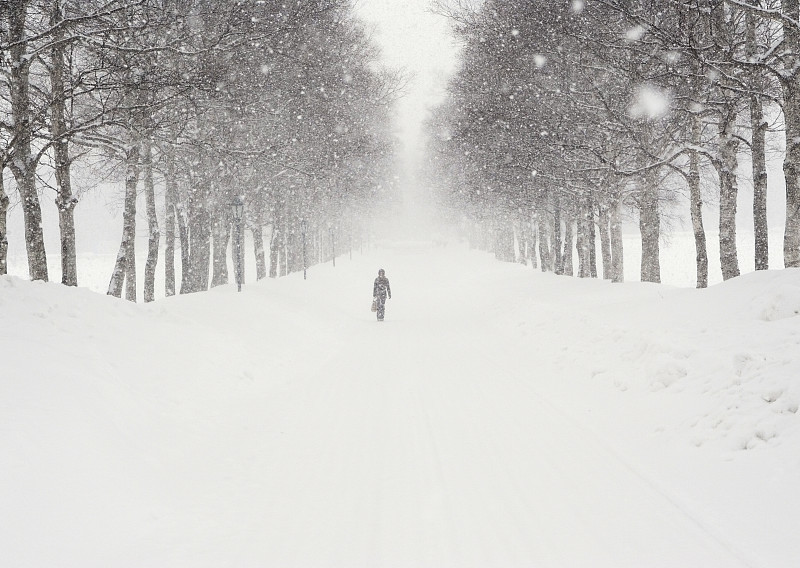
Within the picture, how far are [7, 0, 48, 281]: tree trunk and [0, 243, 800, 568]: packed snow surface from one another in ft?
5.99

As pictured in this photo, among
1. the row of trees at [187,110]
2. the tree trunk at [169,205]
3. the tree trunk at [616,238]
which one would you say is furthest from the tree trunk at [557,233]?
the tree trunk at [169,205]

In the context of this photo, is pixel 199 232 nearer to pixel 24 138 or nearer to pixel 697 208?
pixel 24 138

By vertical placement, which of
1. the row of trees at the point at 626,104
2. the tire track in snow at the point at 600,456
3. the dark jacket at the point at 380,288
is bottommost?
the tire track in snow at the point at 600,456

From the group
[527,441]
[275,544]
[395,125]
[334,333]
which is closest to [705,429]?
[527,441]

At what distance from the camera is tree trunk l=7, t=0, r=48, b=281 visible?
7.29m

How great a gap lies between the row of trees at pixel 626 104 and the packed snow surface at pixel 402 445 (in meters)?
3.39

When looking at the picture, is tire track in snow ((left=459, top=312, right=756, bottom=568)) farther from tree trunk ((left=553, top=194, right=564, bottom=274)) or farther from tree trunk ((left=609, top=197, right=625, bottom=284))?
tree trunk ((left=553, top=194, right=564, bottom=274))

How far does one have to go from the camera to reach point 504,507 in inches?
163

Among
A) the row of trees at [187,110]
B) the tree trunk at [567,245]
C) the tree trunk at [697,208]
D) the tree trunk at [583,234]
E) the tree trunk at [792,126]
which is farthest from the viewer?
the tree trunk at [567,245]

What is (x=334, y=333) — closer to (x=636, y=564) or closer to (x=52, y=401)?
(x=52, y=401)

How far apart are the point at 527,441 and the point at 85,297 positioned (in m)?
6.69

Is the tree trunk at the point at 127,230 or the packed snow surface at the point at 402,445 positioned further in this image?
the tree trunk at the point at 127,230

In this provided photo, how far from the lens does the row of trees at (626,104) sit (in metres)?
8.75

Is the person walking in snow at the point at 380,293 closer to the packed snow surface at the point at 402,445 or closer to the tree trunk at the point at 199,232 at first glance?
the tree trunk at the point at 199,232
